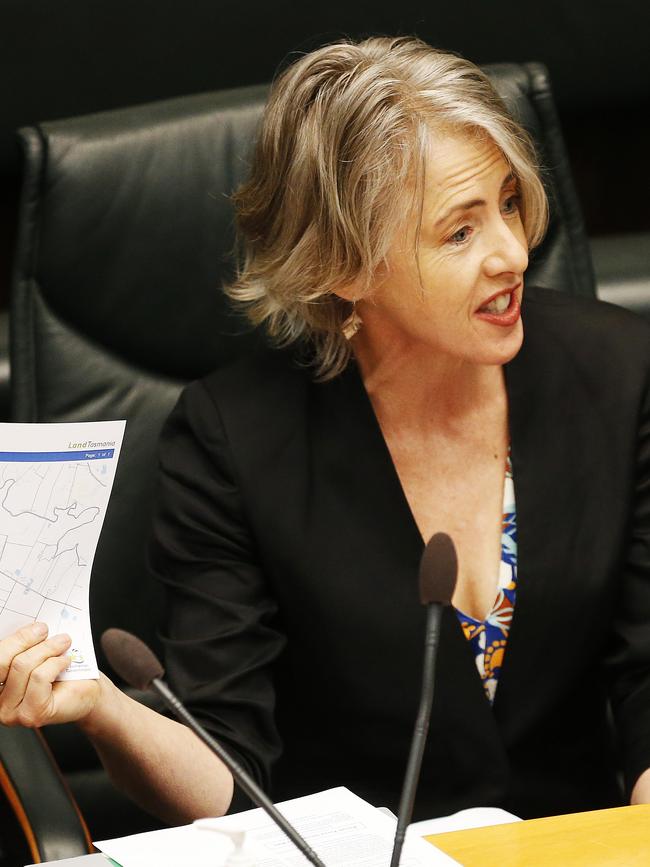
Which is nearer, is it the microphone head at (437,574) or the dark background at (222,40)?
the microphone head at (437,574)

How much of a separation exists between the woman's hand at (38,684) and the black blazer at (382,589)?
215 mm

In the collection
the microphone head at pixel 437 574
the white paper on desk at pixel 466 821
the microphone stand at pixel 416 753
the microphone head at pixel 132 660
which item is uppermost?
the microphone head at pixel 437 574

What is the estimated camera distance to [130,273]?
1382 mm

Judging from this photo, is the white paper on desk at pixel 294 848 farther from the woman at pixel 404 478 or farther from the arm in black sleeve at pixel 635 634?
the arm in black sleeve at pixel 635 634

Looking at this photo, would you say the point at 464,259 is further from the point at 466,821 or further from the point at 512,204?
the point at 466,821

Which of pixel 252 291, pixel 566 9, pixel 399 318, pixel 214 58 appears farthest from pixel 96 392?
pixel 566 9

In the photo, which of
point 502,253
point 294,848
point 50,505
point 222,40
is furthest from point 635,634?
point 222,40

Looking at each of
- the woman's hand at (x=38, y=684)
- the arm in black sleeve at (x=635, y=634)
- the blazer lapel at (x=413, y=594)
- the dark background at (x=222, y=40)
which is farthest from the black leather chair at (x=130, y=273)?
the dark background at (x=222, y=40)

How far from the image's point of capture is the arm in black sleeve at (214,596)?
119 centimetres

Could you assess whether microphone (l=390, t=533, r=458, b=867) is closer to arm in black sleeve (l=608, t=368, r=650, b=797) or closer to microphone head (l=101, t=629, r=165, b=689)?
microphone head (l=101, t=629, r=165, b=689)

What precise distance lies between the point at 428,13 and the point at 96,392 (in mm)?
889

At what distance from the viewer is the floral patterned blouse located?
124cm

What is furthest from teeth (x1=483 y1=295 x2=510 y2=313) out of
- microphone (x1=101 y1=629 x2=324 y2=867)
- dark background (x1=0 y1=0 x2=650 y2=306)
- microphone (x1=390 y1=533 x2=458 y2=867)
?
dark background (x1=0 y1=0 x2=650 y2=306)

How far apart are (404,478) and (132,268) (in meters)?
0.37
